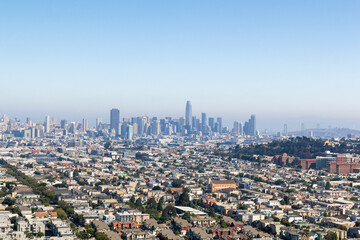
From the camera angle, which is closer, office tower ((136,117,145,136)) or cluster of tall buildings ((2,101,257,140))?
cluster of tall buildings ((2,101,257,140))

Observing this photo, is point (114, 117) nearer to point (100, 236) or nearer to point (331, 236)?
point (100, 236)

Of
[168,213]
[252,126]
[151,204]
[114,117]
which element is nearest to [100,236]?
[168,213]

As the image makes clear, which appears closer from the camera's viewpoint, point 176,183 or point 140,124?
point 176,183

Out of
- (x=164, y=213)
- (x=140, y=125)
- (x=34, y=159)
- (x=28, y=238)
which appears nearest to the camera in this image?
(x=28, y=238)

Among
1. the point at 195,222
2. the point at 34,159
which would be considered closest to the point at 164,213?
the point at 195,222

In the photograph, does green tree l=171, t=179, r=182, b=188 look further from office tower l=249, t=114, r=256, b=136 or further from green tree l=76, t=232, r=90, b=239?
office tower l=249, t=114, r=256, b=136

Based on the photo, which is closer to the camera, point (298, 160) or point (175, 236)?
point (175, 236)

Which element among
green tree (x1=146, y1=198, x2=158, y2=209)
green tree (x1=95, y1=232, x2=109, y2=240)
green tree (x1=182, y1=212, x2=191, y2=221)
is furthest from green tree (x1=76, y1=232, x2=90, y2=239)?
green tree (x1=146, y1=198, x2=158, y2=209)

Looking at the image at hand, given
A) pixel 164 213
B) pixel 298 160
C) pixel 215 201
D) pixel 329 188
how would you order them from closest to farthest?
pixel 164 213, pixel 215 201, pixel 329 188, pixel 298 160

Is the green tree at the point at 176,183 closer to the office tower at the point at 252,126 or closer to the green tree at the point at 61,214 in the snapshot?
the green tree at the point at 61,214

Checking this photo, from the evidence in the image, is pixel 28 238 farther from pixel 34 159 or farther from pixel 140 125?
pixel 140 125

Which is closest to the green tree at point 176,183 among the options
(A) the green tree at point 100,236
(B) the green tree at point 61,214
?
(B) the green tree at point 61,214
